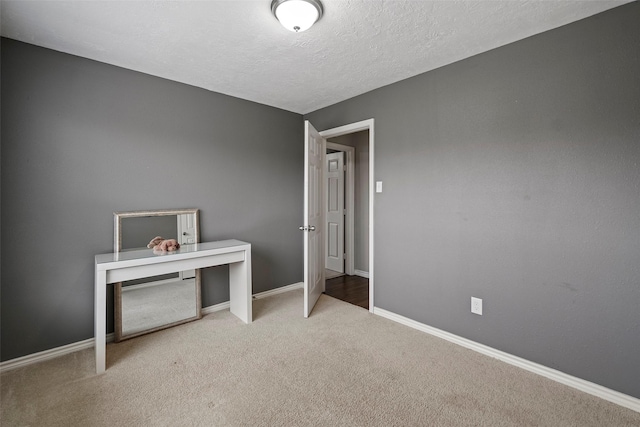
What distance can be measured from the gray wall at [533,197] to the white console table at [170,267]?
1512 millimetres

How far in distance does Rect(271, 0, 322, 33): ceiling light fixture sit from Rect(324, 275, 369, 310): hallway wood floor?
8.76 ft

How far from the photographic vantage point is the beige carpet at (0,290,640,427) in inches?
62.2

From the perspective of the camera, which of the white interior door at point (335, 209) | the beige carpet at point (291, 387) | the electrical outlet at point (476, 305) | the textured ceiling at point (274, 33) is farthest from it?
the white interior door at point (335, 209)

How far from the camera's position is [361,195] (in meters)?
4.48

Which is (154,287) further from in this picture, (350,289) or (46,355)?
(350,289)

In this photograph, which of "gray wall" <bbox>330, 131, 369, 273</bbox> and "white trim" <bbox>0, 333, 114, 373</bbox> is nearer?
"white trim" <bbox>0, 333, 114, 373</bbox>

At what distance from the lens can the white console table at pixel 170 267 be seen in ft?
6.59

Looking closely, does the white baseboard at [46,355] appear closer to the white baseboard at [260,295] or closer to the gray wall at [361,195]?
the white baseboard at [260,295]

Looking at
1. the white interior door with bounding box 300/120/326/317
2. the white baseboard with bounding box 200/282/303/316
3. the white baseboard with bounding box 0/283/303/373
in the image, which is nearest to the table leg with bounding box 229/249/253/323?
the white baseboard with bounding box 200/282/303/316

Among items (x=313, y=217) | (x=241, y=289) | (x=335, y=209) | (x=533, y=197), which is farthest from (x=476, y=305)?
(x=335, y=209)

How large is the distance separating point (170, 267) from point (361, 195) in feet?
9.54

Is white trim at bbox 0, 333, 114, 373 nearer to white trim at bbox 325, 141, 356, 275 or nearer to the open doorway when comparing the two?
the open doorway

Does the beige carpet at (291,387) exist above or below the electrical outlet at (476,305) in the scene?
below

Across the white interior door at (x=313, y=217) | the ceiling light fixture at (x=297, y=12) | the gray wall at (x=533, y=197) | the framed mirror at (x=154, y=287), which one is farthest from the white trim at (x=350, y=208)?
the ceiling light fixture at (x=297, y=12)
